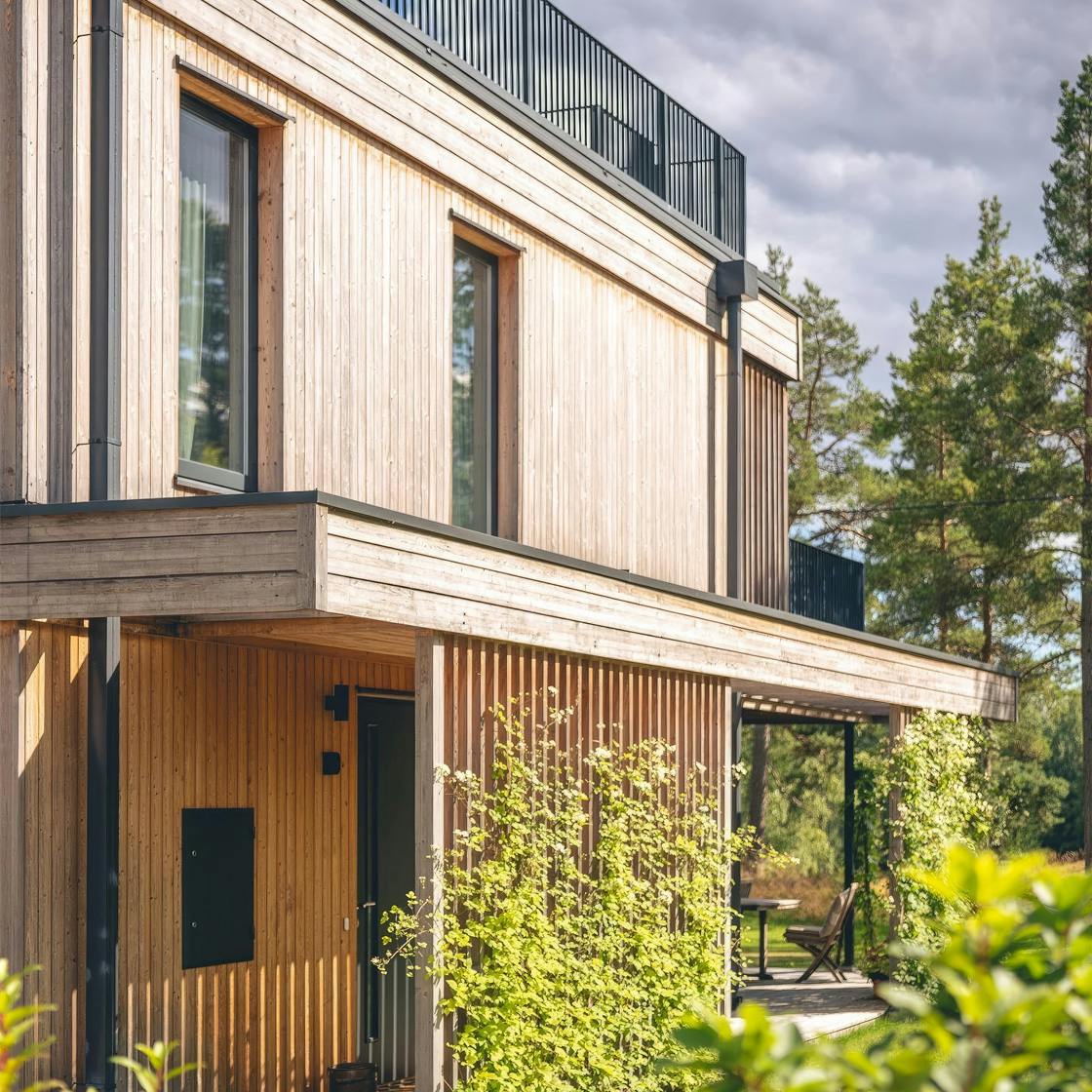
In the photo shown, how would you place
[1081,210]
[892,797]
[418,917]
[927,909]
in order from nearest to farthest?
1. [418,917]
2. [927,909]
3. [892,797]
4. [1081,210]

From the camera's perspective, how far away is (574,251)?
10.9 meters

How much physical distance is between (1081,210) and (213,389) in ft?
64.8

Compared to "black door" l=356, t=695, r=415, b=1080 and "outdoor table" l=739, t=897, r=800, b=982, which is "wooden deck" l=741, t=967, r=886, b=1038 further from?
"black door" l=356, t=695, r=415, b=1080

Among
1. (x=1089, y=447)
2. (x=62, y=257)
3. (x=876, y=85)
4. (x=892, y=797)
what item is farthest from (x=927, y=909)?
(x=876, y=85)

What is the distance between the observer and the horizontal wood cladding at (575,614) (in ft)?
21.4

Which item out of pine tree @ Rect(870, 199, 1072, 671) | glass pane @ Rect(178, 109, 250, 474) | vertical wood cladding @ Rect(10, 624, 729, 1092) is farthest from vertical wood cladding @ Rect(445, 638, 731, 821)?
pine tree @ Rect(870, 199, 1072, 671)

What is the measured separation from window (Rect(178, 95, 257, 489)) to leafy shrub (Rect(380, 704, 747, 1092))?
1.91 meters

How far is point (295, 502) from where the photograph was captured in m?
6.18

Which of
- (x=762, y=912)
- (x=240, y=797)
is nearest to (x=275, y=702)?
(x=240, y=797)

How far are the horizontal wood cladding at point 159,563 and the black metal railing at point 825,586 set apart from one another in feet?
31.1

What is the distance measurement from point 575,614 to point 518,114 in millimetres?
3724

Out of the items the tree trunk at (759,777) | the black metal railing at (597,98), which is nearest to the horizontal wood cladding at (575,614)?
the black metal railing at (597,98)

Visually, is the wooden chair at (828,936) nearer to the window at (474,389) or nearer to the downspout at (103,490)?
the window at (474,389)

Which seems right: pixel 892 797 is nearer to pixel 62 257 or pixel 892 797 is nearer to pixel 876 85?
pixel 62 257
